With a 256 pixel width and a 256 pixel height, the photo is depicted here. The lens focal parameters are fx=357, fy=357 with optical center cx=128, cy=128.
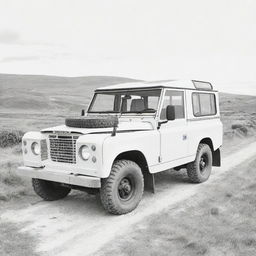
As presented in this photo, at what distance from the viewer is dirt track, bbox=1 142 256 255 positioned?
4.81 metres

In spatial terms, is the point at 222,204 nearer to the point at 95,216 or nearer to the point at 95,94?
the point at 95,216

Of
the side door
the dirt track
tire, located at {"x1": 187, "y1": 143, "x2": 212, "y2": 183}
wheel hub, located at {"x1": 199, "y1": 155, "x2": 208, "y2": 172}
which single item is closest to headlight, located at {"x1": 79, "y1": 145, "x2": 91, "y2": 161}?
the dirt track

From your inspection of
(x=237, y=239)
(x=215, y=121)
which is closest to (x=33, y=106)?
(x=215, y=121)

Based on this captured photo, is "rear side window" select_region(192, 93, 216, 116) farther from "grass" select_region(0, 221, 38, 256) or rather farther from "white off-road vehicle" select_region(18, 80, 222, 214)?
"grass" select_region(0, 221, 38, 256)

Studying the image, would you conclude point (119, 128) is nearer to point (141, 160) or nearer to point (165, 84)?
point (141, 160)

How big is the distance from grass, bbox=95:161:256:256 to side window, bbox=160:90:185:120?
1707 millimetres

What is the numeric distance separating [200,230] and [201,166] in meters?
3.46

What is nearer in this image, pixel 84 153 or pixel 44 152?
pixel 84 153

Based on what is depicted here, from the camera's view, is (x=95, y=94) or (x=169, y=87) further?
(x=95, y=94)

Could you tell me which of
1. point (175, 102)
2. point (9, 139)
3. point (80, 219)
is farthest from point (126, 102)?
point (9, 139)

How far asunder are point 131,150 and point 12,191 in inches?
108

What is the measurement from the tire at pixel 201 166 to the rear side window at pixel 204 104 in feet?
2.62

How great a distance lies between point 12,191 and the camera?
7.14 meters

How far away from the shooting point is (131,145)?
6.00 m
